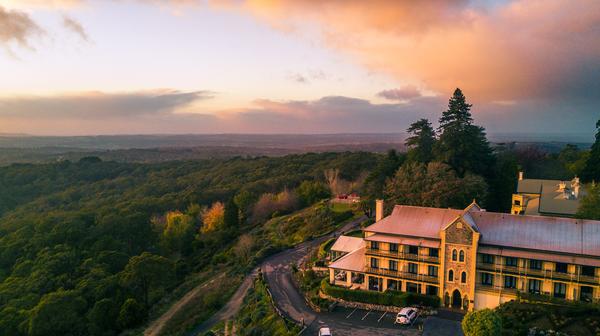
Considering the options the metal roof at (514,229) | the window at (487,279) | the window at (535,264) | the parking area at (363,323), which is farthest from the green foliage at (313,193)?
the window at (535,264)

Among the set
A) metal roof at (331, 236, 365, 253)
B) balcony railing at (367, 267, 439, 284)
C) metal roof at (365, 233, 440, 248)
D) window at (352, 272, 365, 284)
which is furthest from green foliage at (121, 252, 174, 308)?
metal roof at (365, 233, 440, 248)

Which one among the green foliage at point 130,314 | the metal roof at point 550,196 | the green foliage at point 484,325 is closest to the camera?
the green foliage at point 484,325

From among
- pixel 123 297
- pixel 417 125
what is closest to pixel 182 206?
pixel 123 297

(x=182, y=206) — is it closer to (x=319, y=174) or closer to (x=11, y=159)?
(x=319, y=174)

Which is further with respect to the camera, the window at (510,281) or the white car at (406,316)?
the window at (510,281)

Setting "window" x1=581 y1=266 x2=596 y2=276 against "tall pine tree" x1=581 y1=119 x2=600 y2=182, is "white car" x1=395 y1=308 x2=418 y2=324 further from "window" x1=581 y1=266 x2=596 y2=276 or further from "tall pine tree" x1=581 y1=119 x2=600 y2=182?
"tall pine tree" x1=581 y1=119 x2=600 y2=182

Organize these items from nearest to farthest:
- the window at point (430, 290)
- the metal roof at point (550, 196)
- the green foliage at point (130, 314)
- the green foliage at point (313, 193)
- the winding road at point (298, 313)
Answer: the winding road at point (298, 313) → the window at point (430, 290) → the green foliage at point (130, 314) → the metal roof at point (550, 196) → the green foliage at point (313, 193)

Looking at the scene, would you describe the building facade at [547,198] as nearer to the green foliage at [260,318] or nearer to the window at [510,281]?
the window at [510,281]

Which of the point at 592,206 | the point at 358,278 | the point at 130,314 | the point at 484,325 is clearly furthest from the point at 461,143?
the point at 130,314
